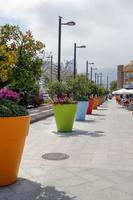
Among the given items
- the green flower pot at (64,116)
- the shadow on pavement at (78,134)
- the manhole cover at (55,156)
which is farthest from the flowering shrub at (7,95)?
the green flower pot at (64,116)

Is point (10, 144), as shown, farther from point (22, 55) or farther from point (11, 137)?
point (22, 55)

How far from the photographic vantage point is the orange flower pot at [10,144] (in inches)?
230

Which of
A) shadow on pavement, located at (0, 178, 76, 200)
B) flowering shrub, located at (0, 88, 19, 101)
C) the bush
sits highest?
flowering shrub, located at (0, 88, 19, 101)

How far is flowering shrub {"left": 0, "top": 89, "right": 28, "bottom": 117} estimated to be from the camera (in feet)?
19.7

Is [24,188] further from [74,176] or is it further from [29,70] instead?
[29,70]

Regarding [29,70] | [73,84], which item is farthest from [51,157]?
[73,84]

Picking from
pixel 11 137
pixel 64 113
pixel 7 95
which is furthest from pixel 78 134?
pixel 11 137

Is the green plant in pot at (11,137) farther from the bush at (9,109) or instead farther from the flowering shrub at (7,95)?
the flowering shrub at (7,95)

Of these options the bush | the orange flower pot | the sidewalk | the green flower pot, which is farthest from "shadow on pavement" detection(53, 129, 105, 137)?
the orange flower pot

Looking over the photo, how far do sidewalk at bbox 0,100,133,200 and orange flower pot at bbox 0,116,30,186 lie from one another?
21 cm

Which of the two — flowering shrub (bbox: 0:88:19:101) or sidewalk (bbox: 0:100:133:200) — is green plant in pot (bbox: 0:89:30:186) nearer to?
sidewalk (bbox: 0:100:133:200)

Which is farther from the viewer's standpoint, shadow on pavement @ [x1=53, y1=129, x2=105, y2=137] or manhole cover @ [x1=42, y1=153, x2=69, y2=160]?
shadow on pavement @ [x1=53, y1=129, x2=105, y2=137]

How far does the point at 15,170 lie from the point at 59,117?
7.38m

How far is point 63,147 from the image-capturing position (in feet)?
32.8
